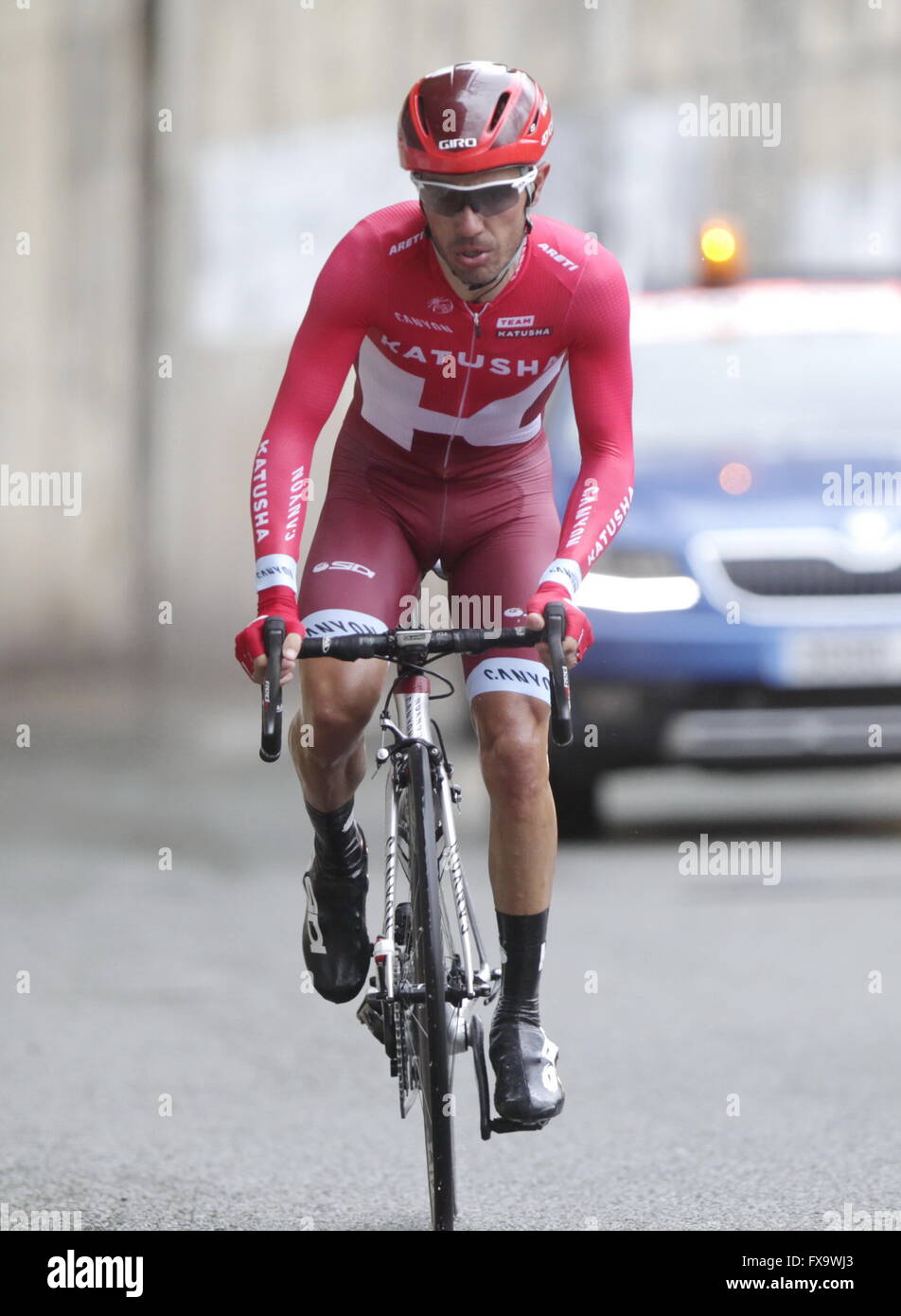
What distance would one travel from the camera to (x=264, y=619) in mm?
4820

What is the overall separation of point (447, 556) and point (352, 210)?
15297 mm

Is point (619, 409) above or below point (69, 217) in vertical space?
above

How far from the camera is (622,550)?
1047 centimetres

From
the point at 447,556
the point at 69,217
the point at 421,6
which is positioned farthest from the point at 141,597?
the point at 447,556

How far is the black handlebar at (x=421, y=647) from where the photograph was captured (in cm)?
473

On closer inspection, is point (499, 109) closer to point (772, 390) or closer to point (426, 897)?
point (426, 897)

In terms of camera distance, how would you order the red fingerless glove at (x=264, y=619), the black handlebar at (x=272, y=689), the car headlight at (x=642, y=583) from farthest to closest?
the car headlight at (x=642, y=583) < the red fingerless glove at (x=264, y=619) < the black handlebar at (x=272, y=689)

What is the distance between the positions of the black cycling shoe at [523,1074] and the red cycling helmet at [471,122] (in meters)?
1.76

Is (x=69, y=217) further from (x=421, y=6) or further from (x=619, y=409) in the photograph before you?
(x=619, y=409)

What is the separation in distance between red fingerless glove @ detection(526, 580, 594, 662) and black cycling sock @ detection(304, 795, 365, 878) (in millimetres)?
878

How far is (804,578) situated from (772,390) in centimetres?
95
